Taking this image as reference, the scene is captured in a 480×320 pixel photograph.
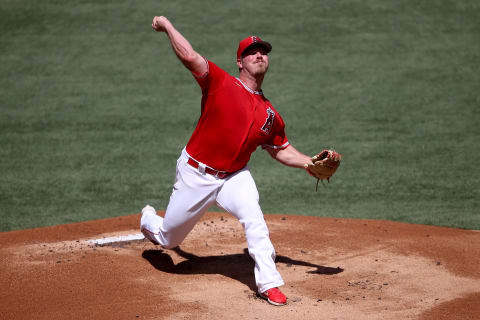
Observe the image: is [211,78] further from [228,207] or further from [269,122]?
[228,207]

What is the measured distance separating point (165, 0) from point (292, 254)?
918cm

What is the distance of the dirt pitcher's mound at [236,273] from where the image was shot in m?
4.00

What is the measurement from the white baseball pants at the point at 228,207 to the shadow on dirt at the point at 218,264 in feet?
1.22

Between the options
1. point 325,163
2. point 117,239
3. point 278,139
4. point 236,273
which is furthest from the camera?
point 117,239

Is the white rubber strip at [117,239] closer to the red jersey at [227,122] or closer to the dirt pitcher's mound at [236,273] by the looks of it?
the dirt pitcher's mound at [236,273]

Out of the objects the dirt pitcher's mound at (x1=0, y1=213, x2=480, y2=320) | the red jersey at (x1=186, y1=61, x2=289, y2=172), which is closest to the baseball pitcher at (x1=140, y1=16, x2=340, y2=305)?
the red jersey at (x1=186, y1=61, x2=289, y2=172)

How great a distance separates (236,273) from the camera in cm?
483

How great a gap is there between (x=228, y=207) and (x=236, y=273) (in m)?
0.75

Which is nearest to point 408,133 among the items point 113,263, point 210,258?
point 210,258

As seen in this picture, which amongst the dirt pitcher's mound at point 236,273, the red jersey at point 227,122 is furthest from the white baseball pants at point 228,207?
the dirt pitcher's mound at point 236,273

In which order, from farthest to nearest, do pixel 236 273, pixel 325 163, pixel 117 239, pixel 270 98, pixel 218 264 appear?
pixel 270 98 < pixel 117 239 < pixel 218 264 < pixel 236 273 < pixel 325 163

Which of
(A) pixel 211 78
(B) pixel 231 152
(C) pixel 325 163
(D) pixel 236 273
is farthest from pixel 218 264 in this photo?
(A) pixel 211 78

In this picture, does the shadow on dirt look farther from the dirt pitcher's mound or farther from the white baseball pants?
the white baseball pants

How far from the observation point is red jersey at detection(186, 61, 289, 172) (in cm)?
425
